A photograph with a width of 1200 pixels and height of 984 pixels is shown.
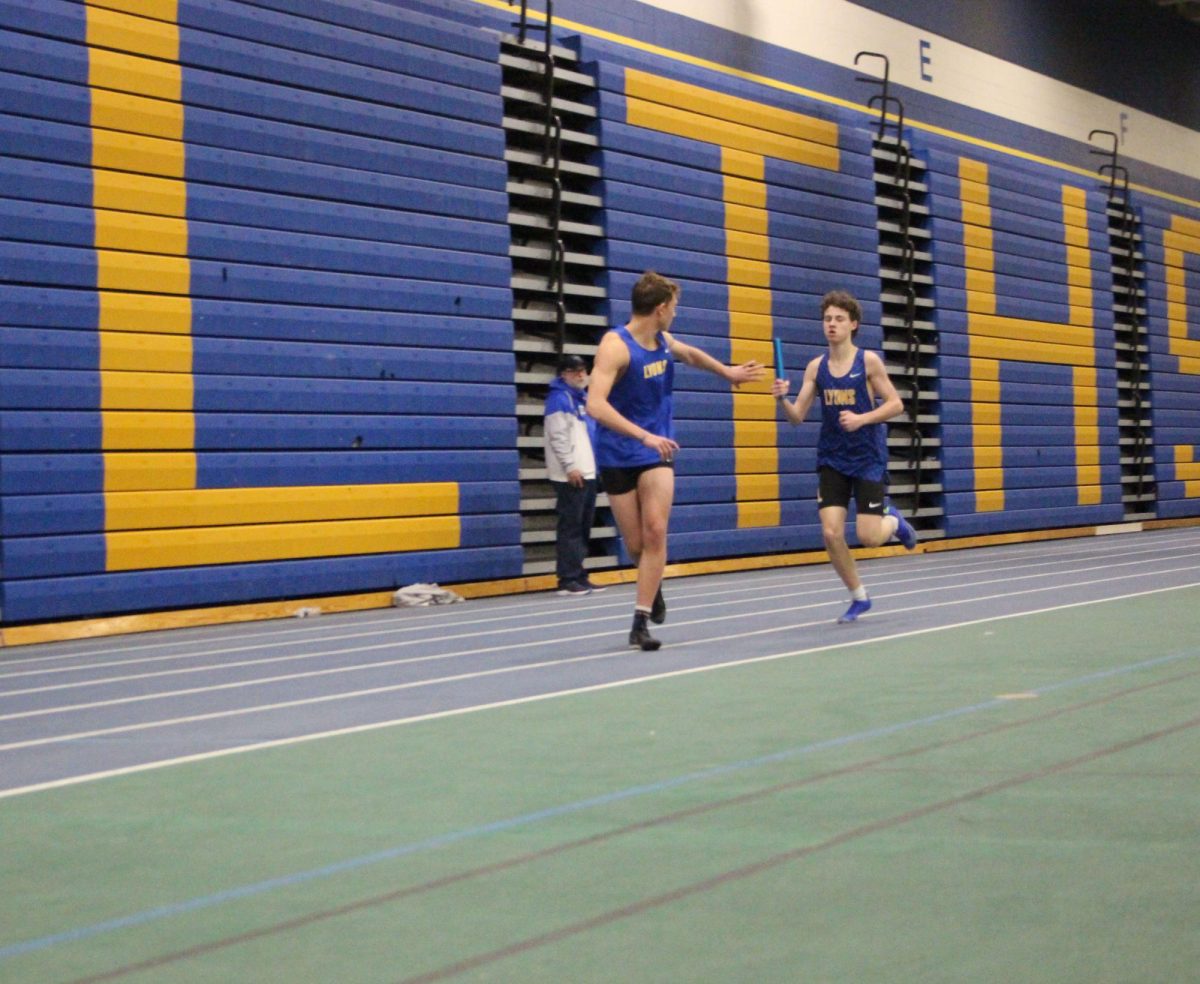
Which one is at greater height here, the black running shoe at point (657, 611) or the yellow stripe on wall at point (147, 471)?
the yellow stripe on wall at point (147, 471)

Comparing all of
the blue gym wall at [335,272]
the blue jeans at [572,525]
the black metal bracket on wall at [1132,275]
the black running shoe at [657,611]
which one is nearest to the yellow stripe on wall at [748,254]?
the blue gym wall at [335,272]

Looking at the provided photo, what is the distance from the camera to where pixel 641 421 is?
8430 mm

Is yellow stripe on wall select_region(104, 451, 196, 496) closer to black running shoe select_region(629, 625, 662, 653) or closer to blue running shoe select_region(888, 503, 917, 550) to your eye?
black running shoe select_region(629, 625, 662, 653)

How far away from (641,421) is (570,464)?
457 centimetres

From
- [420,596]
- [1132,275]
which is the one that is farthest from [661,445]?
[1132,275]

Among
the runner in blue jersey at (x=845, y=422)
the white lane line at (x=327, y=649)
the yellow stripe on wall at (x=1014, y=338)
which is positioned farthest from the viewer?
the yellow stripe on wall at (x=1014, y=338)

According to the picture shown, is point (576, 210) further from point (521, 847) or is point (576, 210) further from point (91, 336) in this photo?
point (521, 847)

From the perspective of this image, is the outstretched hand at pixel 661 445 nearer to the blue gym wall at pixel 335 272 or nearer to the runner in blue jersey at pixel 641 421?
the runner in blue jersey at pixel 641 421

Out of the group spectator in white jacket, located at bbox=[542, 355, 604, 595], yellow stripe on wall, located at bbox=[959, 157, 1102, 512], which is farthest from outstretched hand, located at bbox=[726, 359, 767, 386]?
yellow stripe on wall, located at bbox=[959, 157, 1102, 512]

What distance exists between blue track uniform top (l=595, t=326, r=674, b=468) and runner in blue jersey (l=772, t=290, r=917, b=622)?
1191 mm

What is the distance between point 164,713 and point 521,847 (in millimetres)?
3089

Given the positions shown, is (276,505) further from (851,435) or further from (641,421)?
(851,435)

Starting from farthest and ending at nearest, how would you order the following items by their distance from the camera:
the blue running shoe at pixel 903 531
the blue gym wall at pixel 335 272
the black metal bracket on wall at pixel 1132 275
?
1. the black metal bracket on wall at pixel 1132 275
2. the blue gym wall at pixel 335 272
3. the blue running shoe at pixel 903 531

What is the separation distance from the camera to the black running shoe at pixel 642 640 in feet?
26.1
